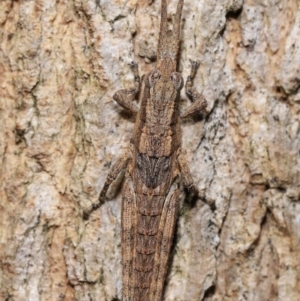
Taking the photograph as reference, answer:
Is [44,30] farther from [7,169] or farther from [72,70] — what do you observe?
[7,169]

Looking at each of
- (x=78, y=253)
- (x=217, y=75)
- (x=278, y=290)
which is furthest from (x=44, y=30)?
(x=278, y=290)

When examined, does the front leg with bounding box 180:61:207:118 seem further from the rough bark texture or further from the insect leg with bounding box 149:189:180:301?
the insect leg with bounding box 149:189:180:301

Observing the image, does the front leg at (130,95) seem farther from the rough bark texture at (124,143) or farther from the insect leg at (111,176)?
the insect leg at (111,176)

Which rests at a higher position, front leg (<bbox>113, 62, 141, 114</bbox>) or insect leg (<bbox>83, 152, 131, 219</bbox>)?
front leg (<bbox>113, 62, 141, 114</bbox>)

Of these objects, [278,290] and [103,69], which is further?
[278,290]

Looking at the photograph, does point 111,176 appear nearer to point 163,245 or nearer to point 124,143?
point 124,143

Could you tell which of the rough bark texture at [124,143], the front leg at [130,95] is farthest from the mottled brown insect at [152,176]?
the rough bark texture at [124,143]

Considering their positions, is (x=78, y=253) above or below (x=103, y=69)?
below

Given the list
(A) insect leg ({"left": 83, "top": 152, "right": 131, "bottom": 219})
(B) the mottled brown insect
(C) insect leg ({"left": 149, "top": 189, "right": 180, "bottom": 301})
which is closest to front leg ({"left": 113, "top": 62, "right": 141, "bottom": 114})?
(B) the mottled brown insect
